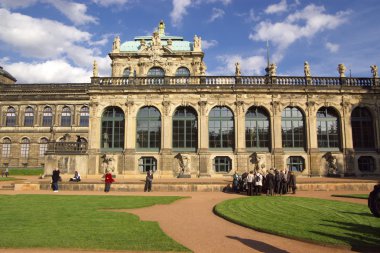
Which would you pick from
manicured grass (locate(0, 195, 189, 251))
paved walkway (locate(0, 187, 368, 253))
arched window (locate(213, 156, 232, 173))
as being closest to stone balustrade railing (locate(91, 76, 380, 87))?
arched window (locate(213, 156, 232, 173))

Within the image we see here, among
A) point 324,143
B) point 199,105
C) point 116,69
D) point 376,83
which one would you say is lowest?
point 324,143

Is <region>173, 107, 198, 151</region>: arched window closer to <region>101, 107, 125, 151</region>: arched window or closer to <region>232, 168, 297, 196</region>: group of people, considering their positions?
<region>101, 107, 125, 151</region>: arched window

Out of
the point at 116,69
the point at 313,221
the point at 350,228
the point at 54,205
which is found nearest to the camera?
the point at 350,228

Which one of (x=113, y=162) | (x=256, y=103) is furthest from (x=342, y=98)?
(x=113, y=162)

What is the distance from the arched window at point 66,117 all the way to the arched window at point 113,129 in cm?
2984

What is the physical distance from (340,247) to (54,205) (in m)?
12.3

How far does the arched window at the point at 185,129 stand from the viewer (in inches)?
1286

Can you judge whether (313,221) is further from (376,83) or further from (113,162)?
(376,83)

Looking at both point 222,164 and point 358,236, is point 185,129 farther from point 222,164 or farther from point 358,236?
point 358,236

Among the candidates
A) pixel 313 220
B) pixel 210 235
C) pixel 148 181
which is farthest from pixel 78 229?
pixel 148 181

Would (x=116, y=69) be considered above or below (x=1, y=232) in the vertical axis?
above

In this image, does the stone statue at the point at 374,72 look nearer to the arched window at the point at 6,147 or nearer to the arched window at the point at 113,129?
the arched window at the point at 113,129

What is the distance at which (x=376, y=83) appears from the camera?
33344 millimetres

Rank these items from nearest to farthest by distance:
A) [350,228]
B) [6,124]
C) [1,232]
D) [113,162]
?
[1,232]
[350,228]
[113,162]
[6,124]
